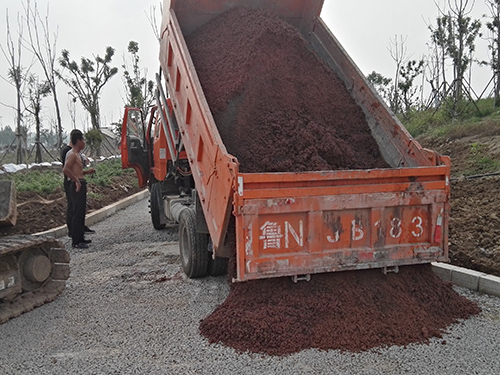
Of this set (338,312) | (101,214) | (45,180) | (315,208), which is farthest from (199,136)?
(45,180)

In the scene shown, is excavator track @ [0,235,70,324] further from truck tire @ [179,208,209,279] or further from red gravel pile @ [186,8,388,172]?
red gravel pile @ [186,8,388,172]

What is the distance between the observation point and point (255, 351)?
3.49 metres

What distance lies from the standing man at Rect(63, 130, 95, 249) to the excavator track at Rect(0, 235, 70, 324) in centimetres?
216

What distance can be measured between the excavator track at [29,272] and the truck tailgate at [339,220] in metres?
2.26

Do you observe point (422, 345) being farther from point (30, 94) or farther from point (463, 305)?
point (30, 94)

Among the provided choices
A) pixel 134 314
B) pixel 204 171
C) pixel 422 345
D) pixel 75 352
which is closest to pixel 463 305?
pixel 422 345

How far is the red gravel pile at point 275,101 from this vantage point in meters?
4.57

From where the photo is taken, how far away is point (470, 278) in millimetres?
4711

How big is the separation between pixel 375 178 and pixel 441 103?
13342mm

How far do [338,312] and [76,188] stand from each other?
4981 millimetres

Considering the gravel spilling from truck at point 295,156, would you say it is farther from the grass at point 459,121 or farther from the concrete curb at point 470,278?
the grass at point 459,121

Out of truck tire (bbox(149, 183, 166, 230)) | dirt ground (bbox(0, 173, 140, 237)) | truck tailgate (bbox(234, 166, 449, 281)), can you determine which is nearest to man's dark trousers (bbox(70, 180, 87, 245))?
dirt ground (bbox(0, 173, 140, 237))

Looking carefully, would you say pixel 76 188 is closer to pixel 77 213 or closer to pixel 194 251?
pixel 77 213

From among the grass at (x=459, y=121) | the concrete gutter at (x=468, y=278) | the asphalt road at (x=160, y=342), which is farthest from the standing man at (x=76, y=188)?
the grass at (x=459, y=121)
